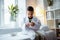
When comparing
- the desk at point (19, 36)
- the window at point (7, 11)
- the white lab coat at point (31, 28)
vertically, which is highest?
the window at point (7, 11)

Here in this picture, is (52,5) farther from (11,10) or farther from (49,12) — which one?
(11,10)

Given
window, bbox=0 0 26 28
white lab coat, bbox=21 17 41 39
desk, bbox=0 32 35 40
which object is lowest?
desk, bbox=0 32 35 40

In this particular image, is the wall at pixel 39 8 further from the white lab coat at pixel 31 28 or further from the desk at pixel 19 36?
the desk at pixel 19 36

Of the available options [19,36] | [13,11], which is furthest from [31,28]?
[13,11]

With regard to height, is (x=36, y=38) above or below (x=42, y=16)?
below

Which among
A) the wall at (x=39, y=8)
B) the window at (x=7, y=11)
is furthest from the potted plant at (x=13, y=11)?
the wall at (x=39, y=8)

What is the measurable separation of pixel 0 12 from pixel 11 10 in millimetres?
123

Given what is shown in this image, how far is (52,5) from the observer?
1275 millimetres

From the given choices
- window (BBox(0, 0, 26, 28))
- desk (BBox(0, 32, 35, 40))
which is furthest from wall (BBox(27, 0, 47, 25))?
desk (BBox(0, 32, 35, 40))

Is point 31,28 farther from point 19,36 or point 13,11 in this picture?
point 13,11

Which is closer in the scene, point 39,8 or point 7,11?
point 7,11

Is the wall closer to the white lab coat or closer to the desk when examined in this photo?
the white lab coat

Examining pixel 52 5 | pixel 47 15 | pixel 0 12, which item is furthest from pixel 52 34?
pixel 0 12

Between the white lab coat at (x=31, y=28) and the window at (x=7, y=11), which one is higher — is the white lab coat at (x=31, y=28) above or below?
below
